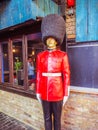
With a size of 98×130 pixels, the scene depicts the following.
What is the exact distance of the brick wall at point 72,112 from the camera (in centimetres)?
248

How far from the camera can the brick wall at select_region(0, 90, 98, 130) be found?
2.48m

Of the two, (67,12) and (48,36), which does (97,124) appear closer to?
(48,36)

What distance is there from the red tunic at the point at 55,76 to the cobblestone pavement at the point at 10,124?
1.46m

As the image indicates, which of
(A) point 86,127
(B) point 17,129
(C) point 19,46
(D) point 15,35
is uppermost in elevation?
(D) point 15,35

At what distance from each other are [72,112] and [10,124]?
4.93 feet

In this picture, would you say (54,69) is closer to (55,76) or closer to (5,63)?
(55,76)

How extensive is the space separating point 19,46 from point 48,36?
1.48 metres

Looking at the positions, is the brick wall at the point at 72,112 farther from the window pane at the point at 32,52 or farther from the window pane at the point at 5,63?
the window pane at the point at 5,63

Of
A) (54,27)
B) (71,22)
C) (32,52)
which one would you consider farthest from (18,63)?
(54,27)

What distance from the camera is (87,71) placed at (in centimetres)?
247

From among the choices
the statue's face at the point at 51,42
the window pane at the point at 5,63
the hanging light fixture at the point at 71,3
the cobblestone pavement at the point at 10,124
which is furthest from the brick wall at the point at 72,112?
the hanging light fixture at the point at 71,3

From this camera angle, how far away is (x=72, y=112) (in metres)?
2.69

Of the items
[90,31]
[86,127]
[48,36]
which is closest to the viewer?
A: [48,36]

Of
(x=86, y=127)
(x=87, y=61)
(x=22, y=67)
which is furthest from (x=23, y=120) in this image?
(x=87, y=61)
